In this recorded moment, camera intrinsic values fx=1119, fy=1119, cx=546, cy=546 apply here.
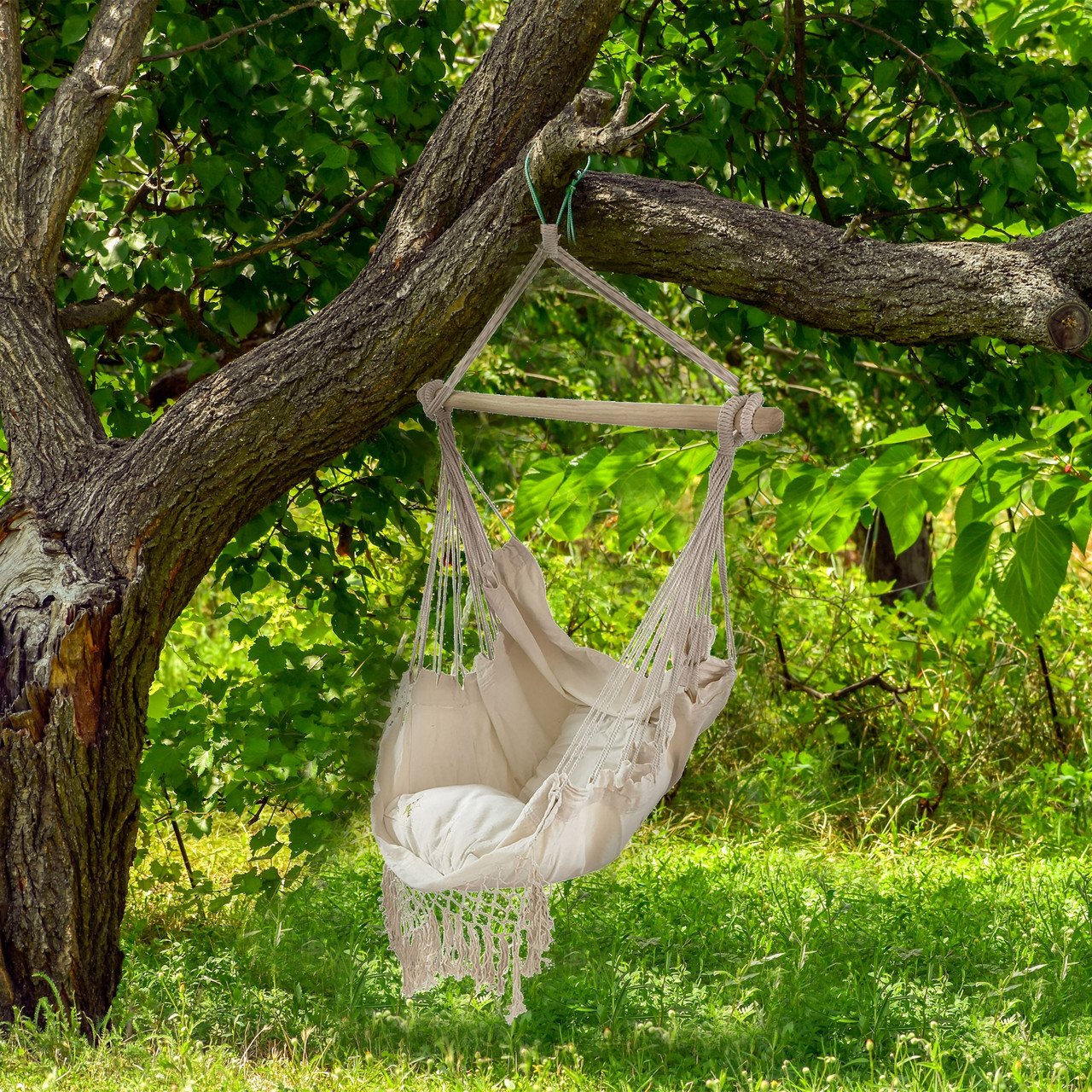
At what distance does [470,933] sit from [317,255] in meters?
1.60

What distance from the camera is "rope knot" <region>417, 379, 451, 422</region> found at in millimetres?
1980

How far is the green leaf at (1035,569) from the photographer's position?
2477 millimetres

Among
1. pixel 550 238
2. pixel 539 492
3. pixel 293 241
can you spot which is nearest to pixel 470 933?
pixel 550 238

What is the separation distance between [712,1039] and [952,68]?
7.34 ft

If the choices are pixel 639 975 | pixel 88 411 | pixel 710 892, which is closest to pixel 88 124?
pixel 88 411

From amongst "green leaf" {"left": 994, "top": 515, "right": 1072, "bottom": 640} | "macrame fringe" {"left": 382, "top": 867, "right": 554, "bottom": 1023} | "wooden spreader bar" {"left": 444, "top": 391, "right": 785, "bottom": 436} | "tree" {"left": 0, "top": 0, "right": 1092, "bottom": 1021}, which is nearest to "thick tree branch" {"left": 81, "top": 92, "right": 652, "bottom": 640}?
"tree" {"left": 0, "top": 0, "right": 1092, "bottom": 1021}

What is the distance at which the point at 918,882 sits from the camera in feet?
10.7

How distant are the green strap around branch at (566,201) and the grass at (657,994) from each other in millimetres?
1554

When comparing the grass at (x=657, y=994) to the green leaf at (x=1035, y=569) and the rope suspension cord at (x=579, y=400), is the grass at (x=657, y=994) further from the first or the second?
the rope suspension cord at (x=579, y=400)

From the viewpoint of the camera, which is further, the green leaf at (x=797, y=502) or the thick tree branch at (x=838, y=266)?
the green leaf at (x=797, y=502)

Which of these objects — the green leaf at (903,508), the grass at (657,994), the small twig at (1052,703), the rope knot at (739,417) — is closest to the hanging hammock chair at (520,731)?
the rope knot at (739,417)

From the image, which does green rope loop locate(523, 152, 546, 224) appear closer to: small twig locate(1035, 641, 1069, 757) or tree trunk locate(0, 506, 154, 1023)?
tree trunk locate(0, 506, 154, 1023)

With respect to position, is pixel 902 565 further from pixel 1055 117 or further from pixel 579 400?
pixel 579 400

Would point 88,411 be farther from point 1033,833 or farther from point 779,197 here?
point 1033,833
